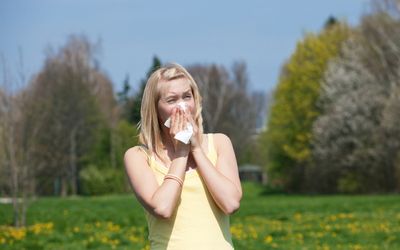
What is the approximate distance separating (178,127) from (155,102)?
214 millimetres

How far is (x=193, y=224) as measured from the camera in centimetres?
299

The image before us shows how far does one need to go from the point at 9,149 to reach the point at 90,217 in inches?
118

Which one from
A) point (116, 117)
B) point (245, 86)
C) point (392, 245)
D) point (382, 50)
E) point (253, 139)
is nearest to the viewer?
point (392, 245)

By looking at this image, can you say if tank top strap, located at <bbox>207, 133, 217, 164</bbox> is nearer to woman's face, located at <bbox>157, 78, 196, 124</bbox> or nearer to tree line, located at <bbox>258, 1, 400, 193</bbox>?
woman's face, located at <bbox>157, 78, 196, 124</bbox>

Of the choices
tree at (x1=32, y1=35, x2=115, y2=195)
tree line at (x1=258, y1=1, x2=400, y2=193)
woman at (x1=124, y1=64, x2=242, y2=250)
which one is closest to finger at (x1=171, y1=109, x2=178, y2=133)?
woman at (x1=124, y1=64, x2=242, y2=250)

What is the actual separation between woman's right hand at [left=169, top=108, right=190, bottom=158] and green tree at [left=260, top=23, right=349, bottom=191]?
167 feet

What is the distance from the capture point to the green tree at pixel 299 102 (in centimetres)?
5475

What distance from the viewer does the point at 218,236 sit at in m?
3.00

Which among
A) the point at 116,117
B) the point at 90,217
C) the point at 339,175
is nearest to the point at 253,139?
the point at 116,117

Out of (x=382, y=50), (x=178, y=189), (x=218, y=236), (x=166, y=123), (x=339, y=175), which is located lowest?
(x=339, y=175)

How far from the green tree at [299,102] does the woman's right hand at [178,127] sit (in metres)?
51.0

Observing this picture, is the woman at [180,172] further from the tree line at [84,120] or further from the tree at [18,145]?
the tree line at [84,120]

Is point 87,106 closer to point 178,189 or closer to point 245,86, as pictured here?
point 245,86

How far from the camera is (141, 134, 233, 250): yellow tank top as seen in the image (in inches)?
117
